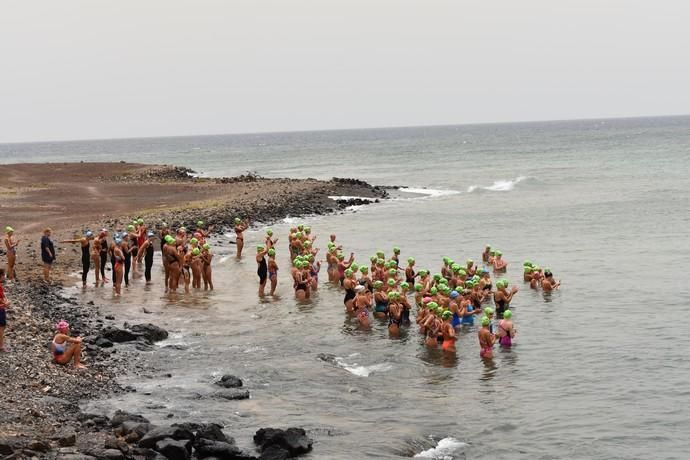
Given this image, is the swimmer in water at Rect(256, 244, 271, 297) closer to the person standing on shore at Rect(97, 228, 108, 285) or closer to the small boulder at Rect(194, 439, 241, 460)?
the person standing on shore at Rect(97, 228, 108, 285)

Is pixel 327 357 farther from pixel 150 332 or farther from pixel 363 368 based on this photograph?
pixel 150 332

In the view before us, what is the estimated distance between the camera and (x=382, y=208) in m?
54.9

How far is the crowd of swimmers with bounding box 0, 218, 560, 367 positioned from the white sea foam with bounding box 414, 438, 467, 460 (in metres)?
5.16

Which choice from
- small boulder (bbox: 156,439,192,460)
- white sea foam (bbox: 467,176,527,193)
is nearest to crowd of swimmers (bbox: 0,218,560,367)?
small boulder (bbox: 156,439,192,460)

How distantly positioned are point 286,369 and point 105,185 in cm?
5267

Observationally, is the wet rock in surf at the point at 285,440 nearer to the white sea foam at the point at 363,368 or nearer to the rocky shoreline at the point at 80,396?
the rocky shoreline at the point at 80,396

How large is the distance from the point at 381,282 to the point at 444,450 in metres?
10.2

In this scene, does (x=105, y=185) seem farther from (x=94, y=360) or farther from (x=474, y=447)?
(x=474, y=447)

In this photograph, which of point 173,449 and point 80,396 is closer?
point 173,449

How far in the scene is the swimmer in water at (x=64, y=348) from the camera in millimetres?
17859

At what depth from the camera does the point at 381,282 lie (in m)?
24.8

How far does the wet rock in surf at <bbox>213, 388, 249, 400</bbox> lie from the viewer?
1733 cm

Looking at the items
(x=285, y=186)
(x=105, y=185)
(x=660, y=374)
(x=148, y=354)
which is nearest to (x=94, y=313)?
(x=148, y=354)

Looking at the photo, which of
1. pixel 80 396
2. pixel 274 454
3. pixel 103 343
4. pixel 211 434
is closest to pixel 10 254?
pixel 103 343
